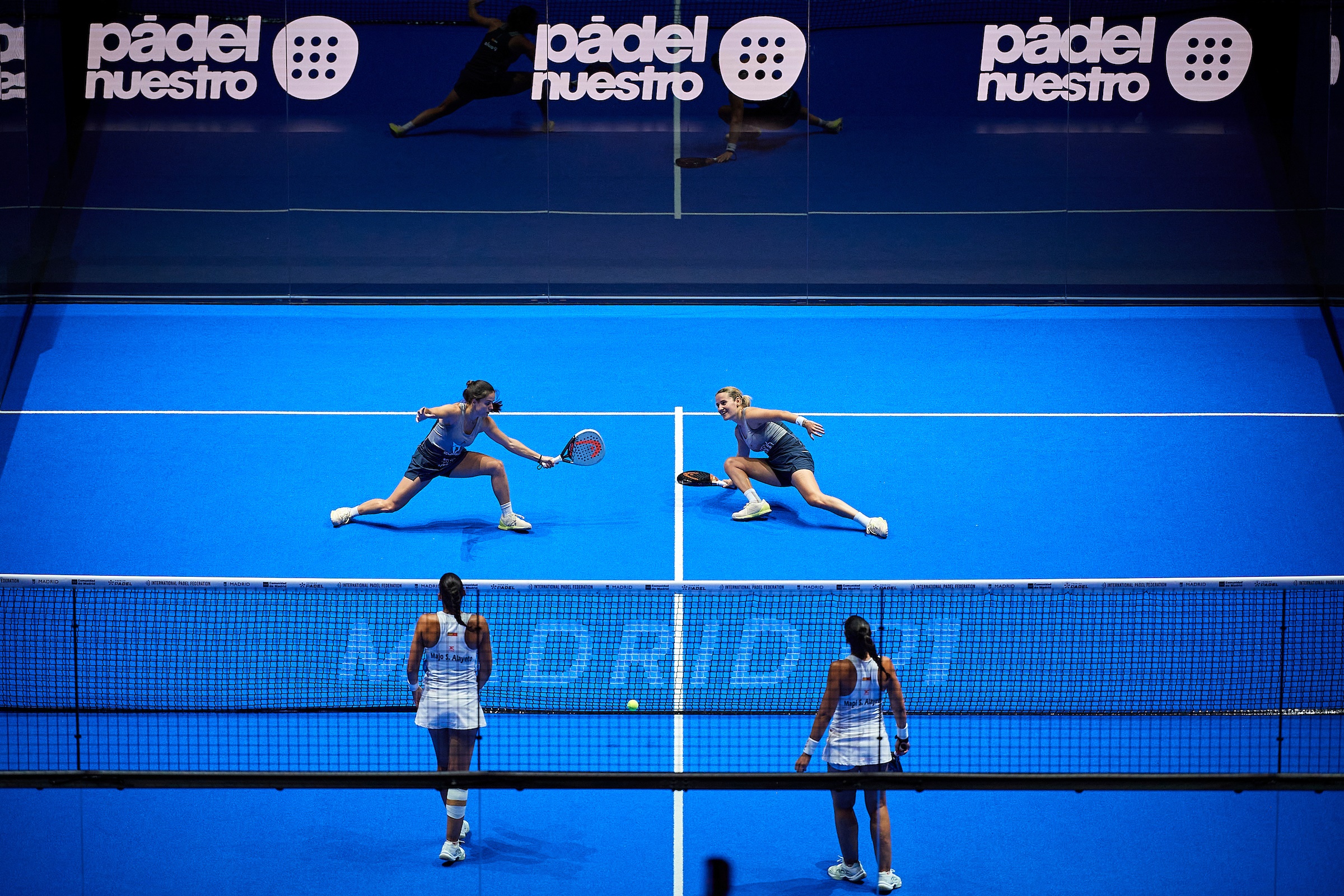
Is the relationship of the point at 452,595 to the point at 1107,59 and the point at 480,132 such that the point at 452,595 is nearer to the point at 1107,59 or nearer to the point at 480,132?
the point at 480,132

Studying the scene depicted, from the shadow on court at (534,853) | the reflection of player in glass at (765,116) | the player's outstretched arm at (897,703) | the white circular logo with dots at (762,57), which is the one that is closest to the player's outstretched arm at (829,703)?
the player's outstretched arm at (897,703)

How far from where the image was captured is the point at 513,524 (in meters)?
12.5

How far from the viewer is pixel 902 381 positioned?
53.2ft

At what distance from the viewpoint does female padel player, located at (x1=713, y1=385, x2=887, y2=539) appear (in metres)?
12.5

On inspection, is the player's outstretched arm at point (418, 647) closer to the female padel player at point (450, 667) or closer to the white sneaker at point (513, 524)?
the female padel player at point (450, 667)

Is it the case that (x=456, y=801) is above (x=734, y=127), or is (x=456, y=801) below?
below

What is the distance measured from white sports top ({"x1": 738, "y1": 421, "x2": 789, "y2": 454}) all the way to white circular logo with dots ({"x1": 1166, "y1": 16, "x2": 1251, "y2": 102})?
8759 mm

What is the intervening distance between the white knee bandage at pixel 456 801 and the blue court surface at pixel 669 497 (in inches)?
12.2

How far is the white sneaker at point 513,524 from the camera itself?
12.5 meters

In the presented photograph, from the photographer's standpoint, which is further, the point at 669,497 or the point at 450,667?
the point at 669,497

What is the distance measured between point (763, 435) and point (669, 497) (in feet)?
3.86

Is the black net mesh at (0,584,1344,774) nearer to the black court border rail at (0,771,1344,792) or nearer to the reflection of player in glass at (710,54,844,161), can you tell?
the black court border rail at (0,771,1344,792)

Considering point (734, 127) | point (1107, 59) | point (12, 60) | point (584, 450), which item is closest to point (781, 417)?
point (584, 450)

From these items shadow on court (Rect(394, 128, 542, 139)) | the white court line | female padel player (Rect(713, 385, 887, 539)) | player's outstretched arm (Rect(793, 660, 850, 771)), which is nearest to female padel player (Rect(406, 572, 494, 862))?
player's outstretched arm (Rect(793, 660, 850, 771))
